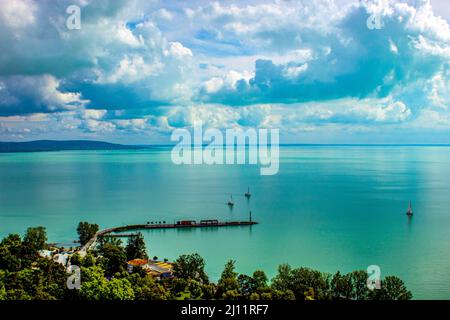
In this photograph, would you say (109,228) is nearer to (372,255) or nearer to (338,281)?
(372,255)

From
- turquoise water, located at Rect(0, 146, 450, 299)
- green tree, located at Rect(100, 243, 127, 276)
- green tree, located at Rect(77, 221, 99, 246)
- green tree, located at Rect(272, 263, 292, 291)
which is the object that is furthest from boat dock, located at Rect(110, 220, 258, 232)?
green tree, located at Rect(272, 263, 292, 291)

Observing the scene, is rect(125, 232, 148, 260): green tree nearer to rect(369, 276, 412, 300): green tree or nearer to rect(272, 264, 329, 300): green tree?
rect(272, 264, 329, 300): green tree

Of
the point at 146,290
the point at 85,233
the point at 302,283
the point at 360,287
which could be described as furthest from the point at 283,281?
the point at 85,233

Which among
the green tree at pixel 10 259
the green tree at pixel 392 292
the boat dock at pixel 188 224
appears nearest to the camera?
the green tree at pixel 392 292

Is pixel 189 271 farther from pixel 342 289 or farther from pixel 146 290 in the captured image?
pixel 342 289

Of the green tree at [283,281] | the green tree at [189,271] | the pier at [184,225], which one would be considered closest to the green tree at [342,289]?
the green tree at [283,281]

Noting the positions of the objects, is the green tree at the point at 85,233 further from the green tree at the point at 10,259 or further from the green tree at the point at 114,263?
the green tree at the point at 114,263

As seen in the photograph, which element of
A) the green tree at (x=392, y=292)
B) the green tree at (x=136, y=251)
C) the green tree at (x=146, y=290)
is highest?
the green tree at (x=136, y=251)
